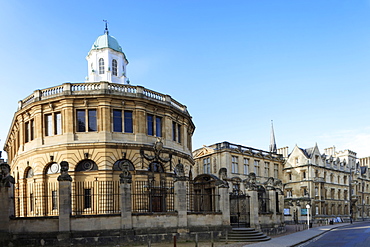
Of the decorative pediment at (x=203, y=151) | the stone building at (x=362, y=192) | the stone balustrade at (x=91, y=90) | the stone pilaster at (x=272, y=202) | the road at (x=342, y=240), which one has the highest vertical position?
the stone balustrade at (x=91, y=90)

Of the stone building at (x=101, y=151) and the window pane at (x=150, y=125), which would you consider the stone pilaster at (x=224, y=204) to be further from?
the window pane at (x=150, y=125)

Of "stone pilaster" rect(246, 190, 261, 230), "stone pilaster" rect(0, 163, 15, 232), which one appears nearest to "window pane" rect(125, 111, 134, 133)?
"stone pilaster" rect(246, 190, 261, 230)

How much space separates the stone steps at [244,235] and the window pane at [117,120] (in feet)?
39.9

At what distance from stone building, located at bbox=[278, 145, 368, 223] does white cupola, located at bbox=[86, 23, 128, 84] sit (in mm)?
37540

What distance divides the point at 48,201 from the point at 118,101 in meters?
9.61

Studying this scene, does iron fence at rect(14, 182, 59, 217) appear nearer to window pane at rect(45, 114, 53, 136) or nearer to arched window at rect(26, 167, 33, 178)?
arched window at rect(26, 167, 33, 178)

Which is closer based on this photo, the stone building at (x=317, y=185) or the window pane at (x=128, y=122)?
the window pane at (x=128, y=122)

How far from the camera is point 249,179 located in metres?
32.0

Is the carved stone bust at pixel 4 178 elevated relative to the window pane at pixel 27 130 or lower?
lower

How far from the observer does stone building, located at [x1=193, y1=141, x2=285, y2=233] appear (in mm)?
31542

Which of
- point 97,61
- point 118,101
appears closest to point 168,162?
point 118,101

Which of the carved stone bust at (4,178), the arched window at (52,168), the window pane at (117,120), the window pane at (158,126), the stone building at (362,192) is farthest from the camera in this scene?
the stone building at (362,192)

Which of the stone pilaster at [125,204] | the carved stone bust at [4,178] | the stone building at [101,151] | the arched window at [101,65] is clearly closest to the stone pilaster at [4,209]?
the carved stone bust at [4,178]

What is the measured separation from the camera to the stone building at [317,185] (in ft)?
226
